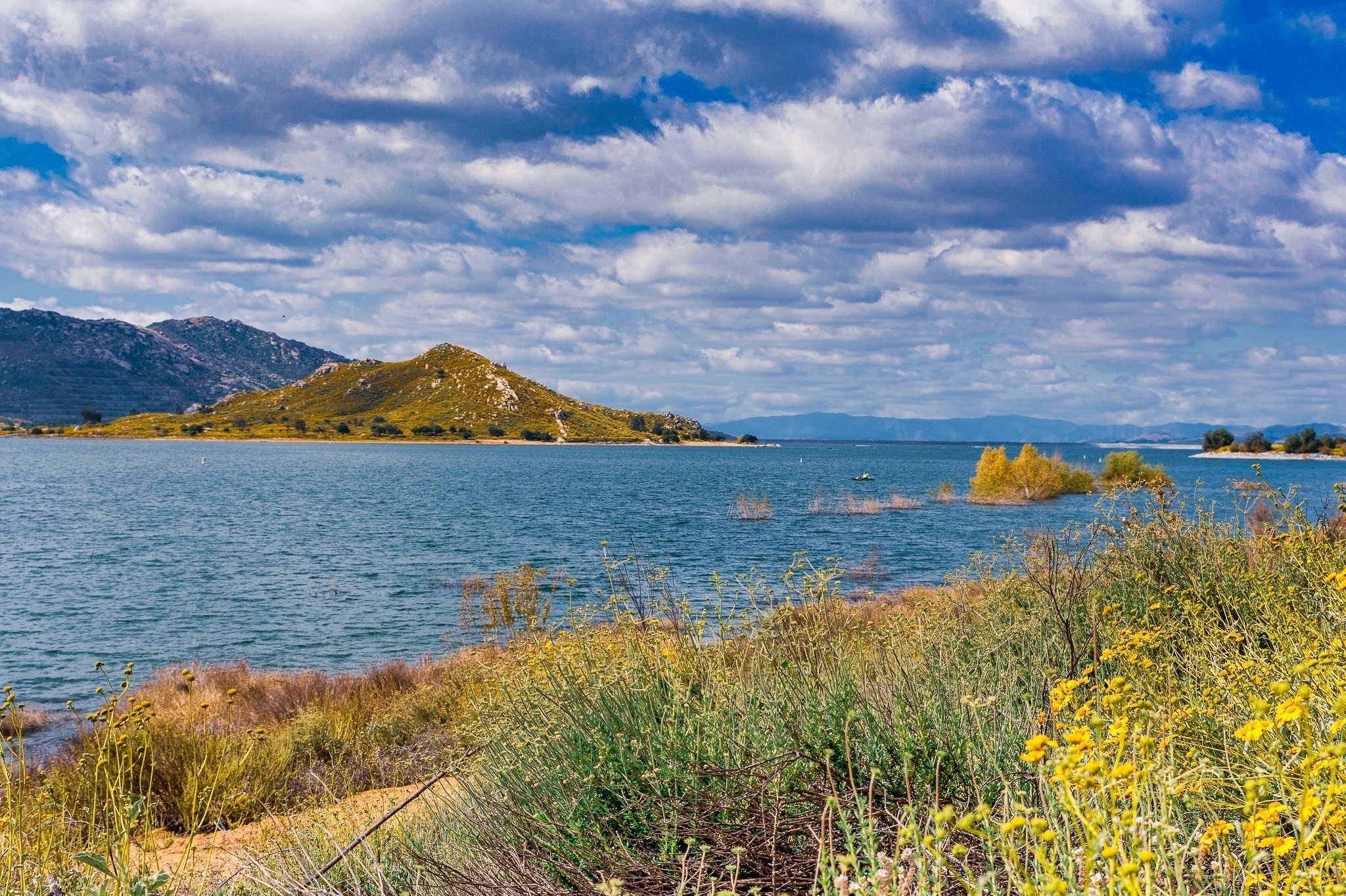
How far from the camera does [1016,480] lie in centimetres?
6869

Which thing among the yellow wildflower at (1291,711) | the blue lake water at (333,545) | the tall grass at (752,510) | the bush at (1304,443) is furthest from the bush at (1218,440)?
the yellow wildflower at (1291,711)

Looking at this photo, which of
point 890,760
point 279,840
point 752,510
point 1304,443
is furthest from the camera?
point 1304,443

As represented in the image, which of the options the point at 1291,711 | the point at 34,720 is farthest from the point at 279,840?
the point at 34,720

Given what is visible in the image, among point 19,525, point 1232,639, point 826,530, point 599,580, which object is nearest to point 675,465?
point 826,530

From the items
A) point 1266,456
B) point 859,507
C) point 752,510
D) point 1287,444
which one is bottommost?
point 859,507

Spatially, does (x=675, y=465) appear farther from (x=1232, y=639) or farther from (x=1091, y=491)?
(x=1232, y=639)

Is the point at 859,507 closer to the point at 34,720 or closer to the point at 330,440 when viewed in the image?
the point at 34,720

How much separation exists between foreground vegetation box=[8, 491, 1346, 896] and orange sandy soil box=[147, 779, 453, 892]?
0.41 ft

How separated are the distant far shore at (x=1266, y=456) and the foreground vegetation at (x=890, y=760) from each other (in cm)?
17428

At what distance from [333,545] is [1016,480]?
51.8 m

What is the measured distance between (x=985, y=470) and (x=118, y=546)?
58154 mm

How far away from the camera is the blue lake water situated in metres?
20.4

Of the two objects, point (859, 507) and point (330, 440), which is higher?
point (330, 440)

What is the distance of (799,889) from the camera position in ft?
12.4
